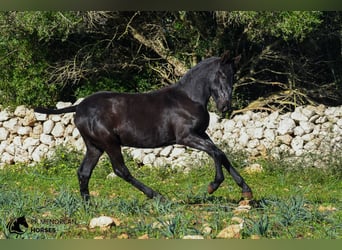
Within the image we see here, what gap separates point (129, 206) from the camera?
652 centimetres

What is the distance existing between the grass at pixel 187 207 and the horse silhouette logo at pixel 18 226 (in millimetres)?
70

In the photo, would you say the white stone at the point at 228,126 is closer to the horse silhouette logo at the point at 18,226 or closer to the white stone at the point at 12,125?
the white stone at the point at 12,125

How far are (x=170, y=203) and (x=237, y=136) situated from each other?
559cm

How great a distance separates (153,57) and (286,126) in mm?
3880

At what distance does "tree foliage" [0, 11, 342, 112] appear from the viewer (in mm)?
12742

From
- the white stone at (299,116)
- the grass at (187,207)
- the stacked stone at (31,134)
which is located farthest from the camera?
the stacked stone at (31,134)

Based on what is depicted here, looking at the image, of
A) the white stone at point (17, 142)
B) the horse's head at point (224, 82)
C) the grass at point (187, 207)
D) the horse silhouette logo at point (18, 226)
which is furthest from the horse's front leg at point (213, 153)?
the white stone at point (17, 142)

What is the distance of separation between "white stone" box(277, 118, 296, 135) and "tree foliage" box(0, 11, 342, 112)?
4.40 feet

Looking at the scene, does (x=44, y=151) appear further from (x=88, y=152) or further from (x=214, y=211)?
(x=214, y=211)

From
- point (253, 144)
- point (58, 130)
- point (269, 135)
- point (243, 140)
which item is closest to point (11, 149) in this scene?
point (58, 130)

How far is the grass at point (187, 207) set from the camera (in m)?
5.38

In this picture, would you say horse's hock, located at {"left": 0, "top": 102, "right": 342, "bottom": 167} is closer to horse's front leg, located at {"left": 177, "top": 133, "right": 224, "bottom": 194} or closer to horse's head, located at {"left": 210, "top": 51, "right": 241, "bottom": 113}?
horse's front leg, located at {"left": 177, "top": 133, "right": 224, "bottom": 194}

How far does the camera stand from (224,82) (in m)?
6.68
